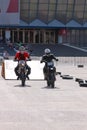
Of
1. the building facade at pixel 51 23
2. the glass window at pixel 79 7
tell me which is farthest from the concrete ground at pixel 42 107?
the glass window at pixel 79 7

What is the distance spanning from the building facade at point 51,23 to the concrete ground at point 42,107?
59.7 m

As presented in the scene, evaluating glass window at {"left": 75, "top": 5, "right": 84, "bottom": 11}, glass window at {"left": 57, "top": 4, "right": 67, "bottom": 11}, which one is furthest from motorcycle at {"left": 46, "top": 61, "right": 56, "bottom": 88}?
glass window at {"left": 75, "top": 5, "right": 84, "bottom": 11}

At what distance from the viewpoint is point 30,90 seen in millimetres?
17609

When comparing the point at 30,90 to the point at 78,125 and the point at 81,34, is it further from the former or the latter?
the point at 81,34

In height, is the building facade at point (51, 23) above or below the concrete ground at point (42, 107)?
below

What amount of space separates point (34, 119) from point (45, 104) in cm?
259

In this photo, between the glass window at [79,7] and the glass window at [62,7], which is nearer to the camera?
the glass window at [62,7]

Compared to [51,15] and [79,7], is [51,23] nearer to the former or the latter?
[51,15]

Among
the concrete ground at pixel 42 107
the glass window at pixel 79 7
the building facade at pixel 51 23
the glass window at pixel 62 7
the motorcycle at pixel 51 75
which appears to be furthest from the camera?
the glass window at pixel 79 7

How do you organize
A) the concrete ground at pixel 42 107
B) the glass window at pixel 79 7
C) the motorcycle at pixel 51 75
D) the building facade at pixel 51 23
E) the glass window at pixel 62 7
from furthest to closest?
the glass window at pixel 79 7
the glass window at pixel 62 7
the building facade at pixel 51 23
the motorcycle at pixel 51 75
the concrete ground at pixel 42 107

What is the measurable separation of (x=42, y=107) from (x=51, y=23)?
2618 inches

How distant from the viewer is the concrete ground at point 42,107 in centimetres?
1036

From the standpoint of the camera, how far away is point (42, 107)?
13.0 m

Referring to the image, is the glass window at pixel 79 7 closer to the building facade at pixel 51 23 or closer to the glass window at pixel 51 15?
the building facade at pixel 51 23
